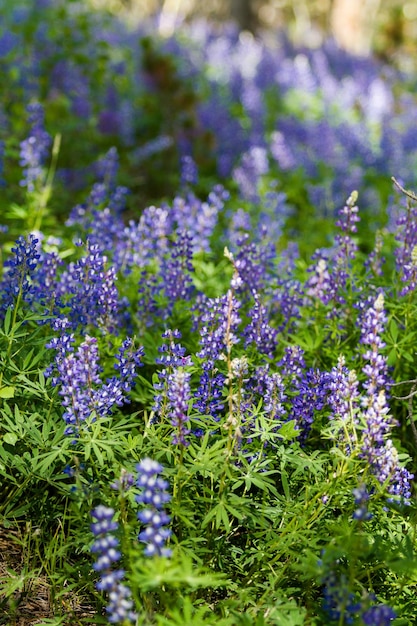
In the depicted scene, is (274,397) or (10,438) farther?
(274,397)

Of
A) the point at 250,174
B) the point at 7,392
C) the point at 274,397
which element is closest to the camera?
the point at 7,392

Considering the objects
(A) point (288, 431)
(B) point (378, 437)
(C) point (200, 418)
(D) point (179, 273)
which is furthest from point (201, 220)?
(B) point (378, 437)

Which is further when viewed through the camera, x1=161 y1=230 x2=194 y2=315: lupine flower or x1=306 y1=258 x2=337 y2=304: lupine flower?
x1=161 y1=230 x2=194 y2=315: lupine flower

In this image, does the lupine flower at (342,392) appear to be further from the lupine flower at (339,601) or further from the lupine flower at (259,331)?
the lupine flower at (339,601)

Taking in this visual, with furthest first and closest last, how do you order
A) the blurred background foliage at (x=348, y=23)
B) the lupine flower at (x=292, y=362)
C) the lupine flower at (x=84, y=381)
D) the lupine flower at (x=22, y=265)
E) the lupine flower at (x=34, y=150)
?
the blurred background foliage at (x=348, y=23) → the lupine flower at (x=34, y=150) → the lupine flower at (x=292, y=362) → the lupine flower at (x=22, y=265) → the lupine flower at (x=84, y=381)

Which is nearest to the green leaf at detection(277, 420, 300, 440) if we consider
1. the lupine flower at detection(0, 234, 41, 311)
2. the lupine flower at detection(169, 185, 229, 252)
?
the lupine flower at detection(0, 234, 41, 311)

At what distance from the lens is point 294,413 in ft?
10.0

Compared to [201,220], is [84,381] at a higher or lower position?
lower

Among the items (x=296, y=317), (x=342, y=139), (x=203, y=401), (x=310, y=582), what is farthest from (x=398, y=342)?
(x=342, y=139)

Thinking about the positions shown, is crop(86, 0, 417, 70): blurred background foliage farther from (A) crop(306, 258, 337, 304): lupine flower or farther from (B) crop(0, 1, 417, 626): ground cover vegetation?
(A) crop(306, 258, 337, 304): lupine flower

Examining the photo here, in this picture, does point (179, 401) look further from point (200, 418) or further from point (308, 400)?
point (308, 400)

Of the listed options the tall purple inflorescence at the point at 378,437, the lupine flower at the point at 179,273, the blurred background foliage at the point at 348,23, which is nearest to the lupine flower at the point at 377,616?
the tall purple inflorescence at the point at 378,437

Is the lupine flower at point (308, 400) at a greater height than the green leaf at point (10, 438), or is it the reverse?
the lupine flower at point (308, 400)

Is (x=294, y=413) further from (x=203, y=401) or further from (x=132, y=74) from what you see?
(x=132, y=74)
